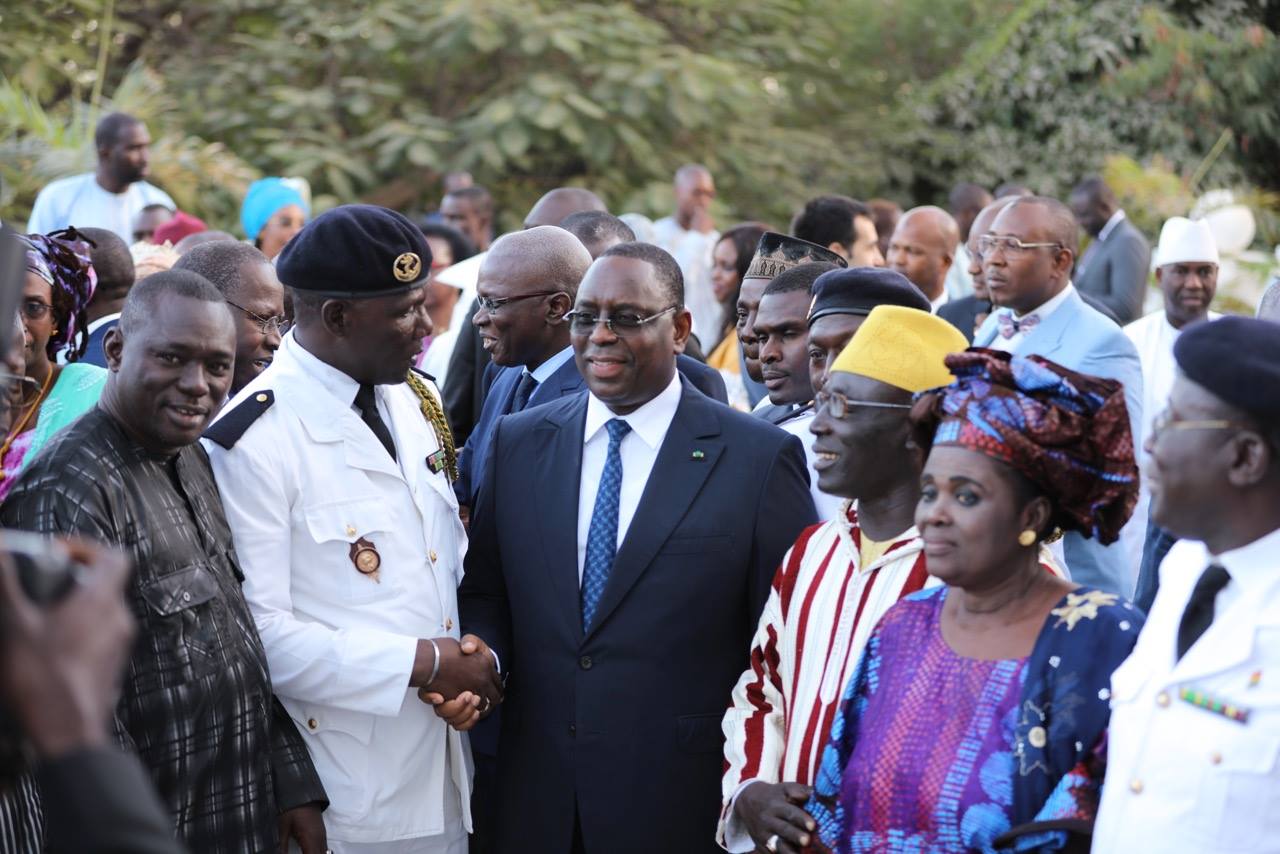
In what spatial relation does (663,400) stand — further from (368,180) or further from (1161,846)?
(368,180)

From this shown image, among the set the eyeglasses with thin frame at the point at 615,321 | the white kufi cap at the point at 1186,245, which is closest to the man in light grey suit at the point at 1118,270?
the white kufi cap at the point at 1186,245

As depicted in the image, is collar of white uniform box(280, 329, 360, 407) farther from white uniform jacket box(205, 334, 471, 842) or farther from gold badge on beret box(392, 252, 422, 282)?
gold badge on beret box(392, 252, 422, 282)

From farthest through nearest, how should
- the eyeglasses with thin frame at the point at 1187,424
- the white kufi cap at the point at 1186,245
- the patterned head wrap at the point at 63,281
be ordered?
the white kufi cap at the point at 1186,245
the patterned head wrap at the point at 63,281
the eyeglasses with thin frame at the point at 1187,424

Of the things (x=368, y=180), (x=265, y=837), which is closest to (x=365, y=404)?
(x=265, y=837)

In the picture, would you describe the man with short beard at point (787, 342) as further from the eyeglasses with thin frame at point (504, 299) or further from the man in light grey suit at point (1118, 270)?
the man in light grey suit at point (1118, 270)

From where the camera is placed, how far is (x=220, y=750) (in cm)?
352

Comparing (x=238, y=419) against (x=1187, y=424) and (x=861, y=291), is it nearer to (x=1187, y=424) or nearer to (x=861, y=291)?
(x=861, y=291)

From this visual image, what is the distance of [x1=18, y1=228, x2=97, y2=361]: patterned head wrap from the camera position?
14.9 ft

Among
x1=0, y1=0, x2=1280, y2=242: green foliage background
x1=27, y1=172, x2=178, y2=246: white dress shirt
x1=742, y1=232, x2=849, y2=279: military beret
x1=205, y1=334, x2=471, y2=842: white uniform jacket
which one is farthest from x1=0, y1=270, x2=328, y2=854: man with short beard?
x1=0, y1=0, x2=1280, y2=242: green foliage background

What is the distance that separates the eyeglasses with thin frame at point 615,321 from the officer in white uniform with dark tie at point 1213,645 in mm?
1739

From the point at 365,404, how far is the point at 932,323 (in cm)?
162

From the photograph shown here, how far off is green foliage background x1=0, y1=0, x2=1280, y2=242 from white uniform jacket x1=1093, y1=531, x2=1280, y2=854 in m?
11.6

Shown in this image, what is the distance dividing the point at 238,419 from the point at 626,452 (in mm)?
1078

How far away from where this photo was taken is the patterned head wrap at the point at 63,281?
14.9 feet
